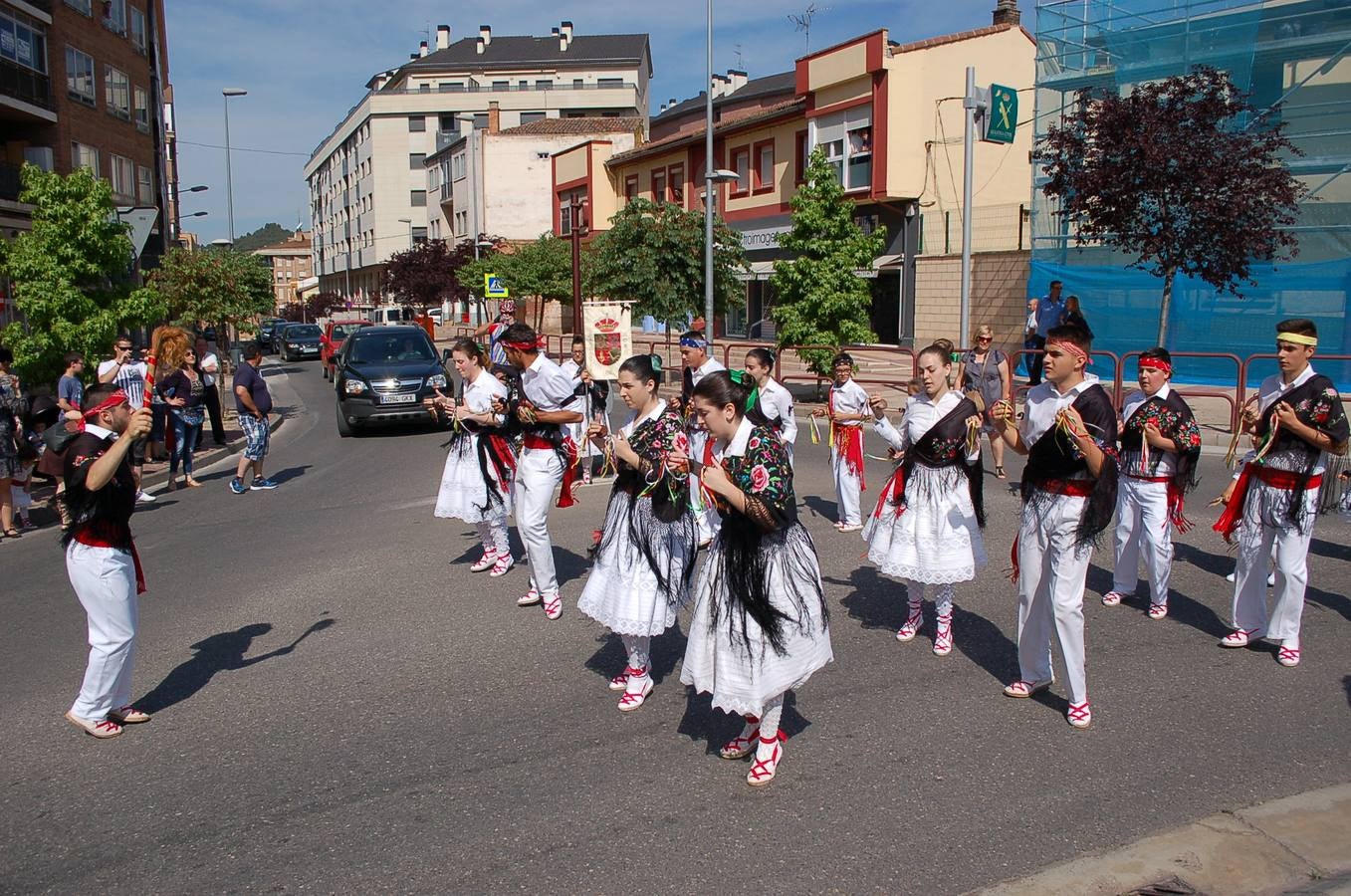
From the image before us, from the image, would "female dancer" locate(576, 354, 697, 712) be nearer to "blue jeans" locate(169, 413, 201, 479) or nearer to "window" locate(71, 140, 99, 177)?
"blue jeans" locate(169, 413, 201, 479)

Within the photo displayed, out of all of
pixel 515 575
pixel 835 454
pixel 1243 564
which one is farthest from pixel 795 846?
pixel 835 454

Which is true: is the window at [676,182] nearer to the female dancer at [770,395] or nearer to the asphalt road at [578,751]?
the female dancer at [770,395]

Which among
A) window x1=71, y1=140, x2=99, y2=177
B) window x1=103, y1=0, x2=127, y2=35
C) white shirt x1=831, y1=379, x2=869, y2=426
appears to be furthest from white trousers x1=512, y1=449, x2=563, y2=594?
window x1=103, y1=0, x2=127, y2=35

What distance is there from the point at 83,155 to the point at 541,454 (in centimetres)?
3116

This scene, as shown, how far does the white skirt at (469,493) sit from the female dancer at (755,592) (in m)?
3.86

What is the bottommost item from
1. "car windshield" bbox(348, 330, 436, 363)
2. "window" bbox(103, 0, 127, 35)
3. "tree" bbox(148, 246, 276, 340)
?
"car windshield" bbox(348, 330, 436, 363)

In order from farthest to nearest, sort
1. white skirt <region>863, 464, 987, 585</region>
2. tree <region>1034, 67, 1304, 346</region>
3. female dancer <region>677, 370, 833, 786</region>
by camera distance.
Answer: tree <region>1034, 67, 1304, 346</region> < white skirt <region>863, 464, 987, 585</region> < female dancer <region>677, 370, 833, 786</region>

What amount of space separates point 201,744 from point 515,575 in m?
3.35

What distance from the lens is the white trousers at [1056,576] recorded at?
511 centimetres

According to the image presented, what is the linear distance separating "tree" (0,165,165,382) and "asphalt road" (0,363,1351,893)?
750cm

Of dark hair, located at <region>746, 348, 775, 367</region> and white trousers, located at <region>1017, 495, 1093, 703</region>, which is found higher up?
dark hair, located at <region>746, 348, 775, 367</region>

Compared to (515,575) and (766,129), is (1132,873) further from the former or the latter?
(766,129)

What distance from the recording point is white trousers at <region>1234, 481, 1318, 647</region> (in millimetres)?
5938

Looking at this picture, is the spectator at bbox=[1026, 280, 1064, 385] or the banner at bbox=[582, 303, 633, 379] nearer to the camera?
the spectator at bbox=[1026, 280, 1064, 385]
